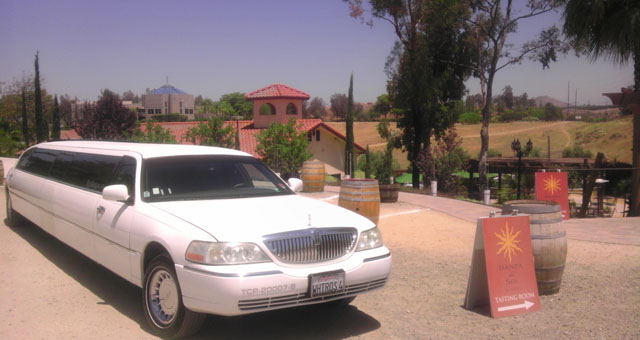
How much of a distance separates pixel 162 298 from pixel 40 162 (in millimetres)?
4844

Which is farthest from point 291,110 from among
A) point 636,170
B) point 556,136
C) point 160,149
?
point 556,136

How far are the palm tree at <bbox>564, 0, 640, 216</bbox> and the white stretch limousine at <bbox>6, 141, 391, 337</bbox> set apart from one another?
1240 centimetres

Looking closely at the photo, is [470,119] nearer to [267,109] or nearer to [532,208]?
[267,109]

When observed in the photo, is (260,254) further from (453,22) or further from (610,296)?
(453,22)

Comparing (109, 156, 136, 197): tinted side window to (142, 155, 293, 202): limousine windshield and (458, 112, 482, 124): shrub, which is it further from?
(458, 112, 482, 124): shrub

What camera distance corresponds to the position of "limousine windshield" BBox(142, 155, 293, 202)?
5730mm

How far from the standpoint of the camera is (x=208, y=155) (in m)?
6.33

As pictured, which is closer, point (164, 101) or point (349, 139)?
point (349, 139)

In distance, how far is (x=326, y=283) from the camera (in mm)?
4703

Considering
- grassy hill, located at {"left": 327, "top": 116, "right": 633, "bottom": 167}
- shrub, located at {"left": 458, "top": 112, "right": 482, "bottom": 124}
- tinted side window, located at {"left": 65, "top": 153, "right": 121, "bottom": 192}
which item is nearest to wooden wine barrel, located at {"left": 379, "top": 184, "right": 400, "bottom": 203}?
tinted side window, located at {"left": 65, "top": 153, "right": 121, "bottom": 192}

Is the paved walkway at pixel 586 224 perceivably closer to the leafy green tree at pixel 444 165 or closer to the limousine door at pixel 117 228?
the limousine door at pixel 117 228

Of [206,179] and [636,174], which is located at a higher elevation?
[206,179]

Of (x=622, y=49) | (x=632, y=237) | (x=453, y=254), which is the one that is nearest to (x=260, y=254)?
(x=453, y=254)

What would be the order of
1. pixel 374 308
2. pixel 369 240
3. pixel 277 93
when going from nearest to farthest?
pixel 369 240
pixel 374 308
pixel 277 93
